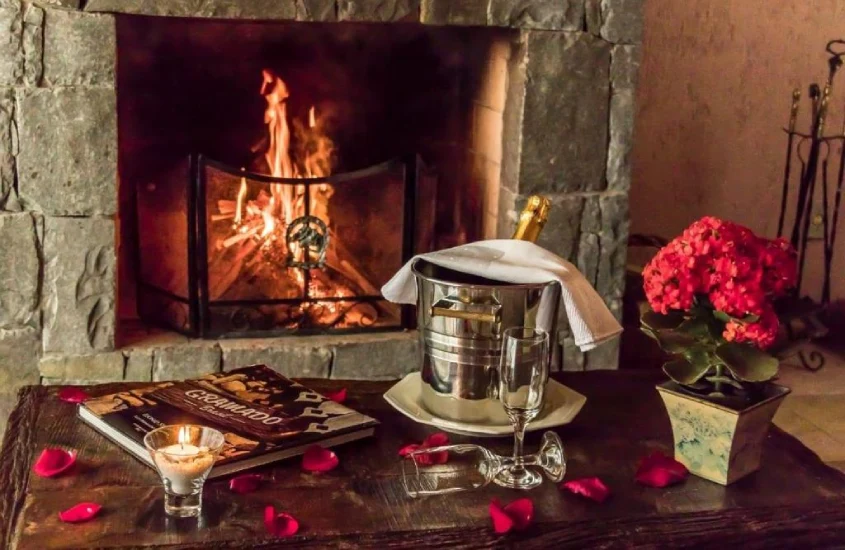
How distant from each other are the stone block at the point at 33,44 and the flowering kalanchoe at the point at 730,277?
4.58ft

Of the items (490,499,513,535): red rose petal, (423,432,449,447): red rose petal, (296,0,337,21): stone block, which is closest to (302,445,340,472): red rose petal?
(423,432,449,447): red rose petal

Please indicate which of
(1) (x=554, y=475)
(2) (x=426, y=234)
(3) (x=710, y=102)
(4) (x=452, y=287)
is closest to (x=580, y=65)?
(2) (x=426, y=234)

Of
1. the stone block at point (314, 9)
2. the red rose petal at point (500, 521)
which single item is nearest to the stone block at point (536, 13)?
the stone block at point (314, 9)

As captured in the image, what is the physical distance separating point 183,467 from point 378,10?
1.32m

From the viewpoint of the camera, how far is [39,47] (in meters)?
2.12

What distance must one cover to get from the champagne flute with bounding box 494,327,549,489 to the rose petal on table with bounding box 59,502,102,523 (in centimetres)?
47

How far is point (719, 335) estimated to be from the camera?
1.31 meters

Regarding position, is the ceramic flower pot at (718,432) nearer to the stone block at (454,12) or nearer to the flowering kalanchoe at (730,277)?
the flowering kalanchoe at (730,277)

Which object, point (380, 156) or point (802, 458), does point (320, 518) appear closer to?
point (802, 458)

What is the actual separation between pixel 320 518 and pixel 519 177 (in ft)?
4.33

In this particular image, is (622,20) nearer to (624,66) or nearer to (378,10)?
(624,66)

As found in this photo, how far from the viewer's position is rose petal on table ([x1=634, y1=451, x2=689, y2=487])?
1.30m

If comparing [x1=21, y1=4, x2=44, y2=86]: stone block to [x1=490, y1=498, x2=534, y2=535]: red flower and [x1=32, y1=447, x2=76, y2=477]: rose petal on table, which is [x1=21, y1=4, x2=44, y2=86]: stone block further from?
[x1=490, y1=498, x2=534, y2=535]: red flower

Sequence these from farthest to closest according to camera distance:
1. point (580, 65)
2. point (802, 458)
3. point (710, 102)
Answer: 1. point (710, 102)
2. point (580, 65)
3. point (802, 458)
